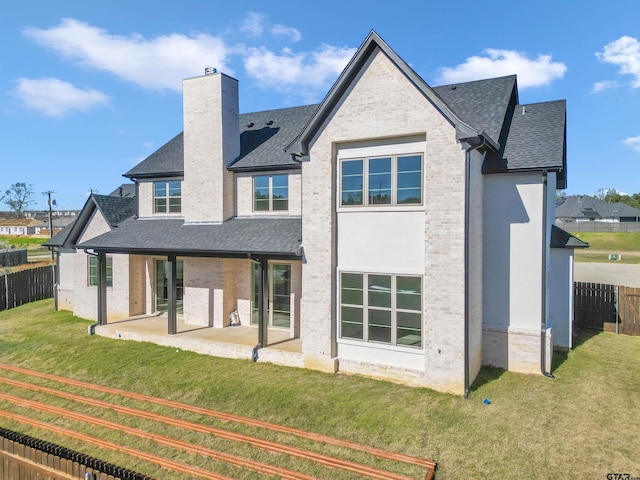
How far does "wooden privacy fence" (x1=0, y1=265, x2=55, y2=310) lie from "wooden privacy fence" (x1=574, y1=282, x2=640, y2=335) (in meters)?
29.1

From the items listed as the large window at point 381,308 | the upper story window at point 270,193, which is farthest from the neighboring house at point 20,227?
the large window at point 381,308

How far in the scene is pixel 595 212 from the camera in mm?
73688

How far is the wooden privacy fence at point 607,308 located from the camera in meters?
15.9

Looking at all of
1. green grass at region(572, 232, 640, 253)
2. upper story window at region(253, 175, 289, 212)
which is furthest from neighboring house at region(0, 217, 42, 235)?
green grass at region(572, 232, 640, 253)

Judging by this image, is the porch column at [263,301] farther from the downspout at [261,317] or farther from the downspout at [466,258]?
the downspout at [466,258]

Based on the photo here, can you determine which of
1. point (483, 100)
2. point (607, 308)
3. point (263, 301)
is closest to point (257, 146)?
point (263, 301)

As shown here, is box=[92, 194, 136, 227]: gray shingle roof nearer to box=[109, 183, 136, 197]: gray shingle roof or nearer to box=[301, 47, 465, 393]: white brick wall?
box=[109, 183, 136, 197]: gray shingle roof

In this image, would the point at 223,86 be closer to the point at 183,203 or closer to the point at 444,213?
the point at 183,203

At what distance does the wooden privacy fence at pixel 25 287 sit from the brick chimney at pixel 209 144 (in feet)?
47.1

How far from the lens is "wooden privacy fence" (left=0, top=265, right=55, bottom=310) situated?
23438 mm

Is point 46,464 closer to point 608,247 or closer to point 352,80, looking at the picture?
point 352,80

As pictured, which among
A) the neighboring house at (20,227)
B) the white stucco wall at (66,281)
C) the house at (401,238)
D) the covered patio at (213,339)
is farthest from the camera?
the neighboring house at (20,227)

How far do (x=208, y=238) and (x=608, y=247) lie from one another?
55.2m

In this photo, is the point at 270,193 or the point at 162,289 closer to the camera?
the point at 270,193
